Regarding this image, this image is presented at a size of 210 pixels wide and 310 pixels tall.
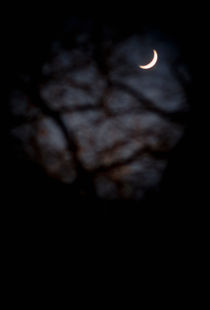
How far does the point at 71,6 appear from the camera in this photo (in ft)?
3.65

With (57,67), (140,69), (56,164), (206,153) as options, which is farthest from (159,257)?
(57,67)

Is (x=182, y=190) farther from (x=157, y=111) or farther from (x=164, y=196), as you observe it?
(x=157, y=111)

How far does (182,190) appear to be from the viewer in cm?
99

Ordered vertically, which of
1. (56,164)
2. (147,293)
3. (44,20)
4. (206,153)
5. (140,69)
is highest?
(44,20)

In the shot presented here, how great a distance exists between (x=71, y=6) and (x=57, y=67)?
1.34 feet

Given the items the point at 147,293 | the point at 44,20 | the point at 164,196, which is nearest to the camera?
the point at 147,293

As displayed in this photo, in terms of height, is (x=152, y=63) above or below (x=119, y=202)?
above

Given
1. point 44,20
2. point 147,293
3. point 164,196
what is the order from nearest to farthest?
point 147,293
point 164,196
point 44,20

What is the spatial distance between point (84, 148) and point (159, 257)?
67 cm

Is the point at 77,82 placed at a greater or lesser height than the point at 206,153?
greater

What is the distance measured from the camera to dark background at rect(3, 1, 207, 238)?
37.9 inches

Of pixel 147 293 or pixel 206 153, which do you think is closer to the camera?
pixel 147 293

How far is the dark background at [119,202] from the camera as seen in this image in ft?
3.16

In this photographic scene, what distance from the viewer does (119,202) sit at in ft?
3.20
